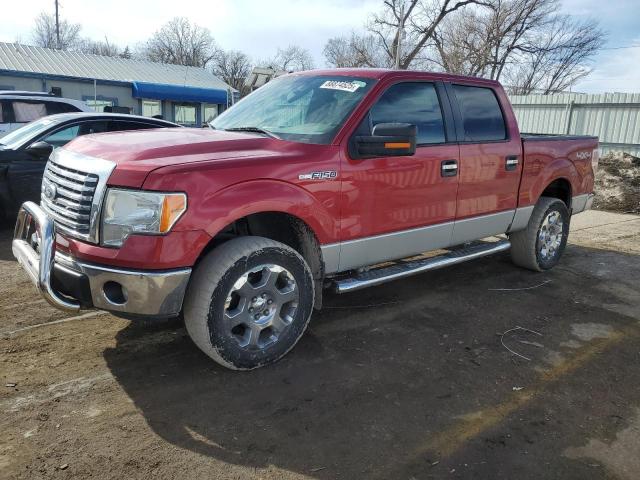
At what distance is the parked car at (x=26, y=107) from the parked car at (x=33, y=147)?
2608 millimetres

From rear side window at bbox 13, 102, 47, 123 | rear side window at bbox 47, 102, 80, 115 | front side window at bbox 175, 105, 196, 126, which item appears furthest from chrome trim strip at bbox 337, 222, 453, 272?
front side window at bbox 175, 105, 196, 126

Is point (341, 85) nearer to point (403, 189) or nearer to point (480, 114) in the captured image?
point (403, 189)

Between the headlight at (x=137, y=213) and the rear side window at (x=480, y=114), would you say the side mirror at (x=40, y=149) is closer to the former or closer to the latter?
the headlight at (x=137, y=213)

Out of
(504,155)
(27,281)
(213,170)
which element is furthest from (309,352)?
(27,281)

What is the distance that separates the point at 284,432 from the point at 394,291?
2.56 meters

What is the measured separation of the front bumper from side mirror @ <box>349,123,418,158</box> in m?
1.47

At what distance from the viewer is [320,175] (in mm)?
3518

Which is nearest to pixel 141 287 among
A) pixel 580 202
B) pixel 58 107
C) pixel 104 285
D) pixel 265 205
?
pixel 104 285

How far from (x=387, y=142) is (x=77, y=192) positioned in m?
1.98

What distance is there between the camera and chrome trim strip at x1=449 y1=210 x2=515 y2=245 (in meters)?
4.73

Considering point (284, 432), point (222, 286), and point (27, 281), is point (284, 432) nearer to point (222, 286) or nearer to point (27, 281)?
point (222, 286)

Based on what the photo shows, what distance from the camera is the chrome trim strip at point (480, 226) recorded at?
473cm

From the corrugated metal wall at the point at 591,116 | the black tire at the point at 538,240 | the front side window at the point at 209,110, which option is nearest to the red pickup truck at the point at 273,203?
the black tire at the point at 538,240

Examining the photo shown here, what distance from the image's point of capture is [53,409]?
2902 mm
